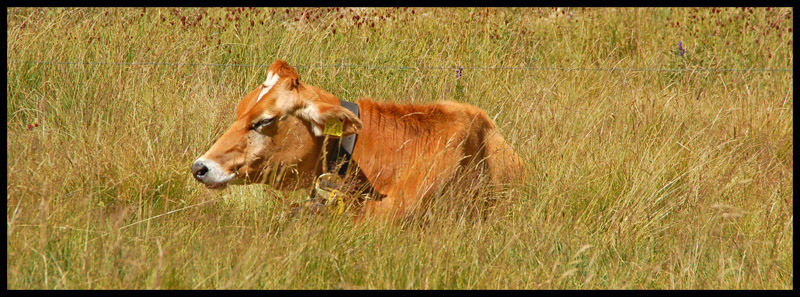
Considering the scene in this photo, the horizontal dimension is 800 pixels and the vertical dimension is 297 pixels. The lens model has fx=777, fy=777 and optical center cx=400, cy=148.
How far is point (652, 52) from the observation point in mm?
6934

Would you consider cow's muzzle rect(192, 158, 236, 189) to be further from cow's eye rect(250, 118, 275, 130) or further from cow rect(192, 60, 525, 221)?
cow's eye rect(250, 118, 275, 130)

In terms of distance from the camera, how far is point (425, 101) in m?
5.38

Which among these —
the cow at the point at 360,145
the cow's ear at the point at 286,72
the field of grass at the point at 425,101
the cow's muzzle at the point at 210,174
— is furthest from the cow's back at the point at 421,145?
the cow's muzzle at the point at 210,174

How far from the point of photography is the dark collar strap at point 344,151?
3430mm

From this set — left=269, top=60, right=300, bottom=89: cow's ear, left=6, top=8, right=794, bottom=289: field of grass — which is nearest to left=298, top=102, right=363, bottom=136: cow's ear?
left=269, top=60, right=300, bottom=89: cow's ear

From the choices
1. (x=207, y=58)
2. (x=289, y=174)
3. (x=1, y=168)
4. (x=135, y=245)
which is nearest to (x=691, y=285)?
(x=289, y=174)

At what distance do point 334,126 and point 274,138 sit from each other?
0.92 ft

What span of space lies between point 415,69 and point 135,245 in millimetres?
3544

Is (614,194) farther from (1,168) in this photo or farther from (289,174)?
(1,168)

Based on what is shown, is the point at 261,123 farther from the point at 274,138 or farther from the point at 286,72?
the point at 286,72

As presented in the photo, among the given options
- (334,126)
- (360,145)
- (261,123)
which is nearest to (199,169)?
(261,123)

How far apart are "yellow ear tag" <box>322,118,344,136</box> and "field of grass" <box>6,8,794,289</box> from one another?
1.28ft

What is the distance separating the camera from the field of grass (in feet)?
9.59

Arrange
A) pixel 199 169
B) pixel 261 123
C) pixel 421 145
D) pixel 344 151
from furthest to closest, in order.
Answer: pixel 421 145 < pixel 344 151 < pixel 261 123 < pixel 199 169
